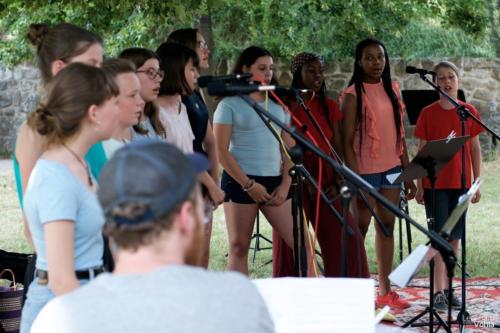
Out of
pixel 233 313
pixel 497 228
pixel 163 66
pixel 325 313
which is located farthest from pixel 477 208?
pixel 233 313

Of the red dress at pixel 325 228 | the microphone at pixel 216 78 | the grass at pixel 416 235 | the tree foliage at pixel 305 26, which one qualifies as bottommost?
the grass at pixel 416 235

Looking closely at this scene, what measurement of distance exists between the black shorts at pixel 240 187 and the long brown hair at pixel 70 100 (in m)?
2.53

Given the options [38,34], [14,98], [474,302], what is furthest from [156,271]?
[14,98]

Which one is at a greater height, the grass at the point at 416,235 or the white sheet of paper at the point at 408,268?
the white sheet of paper at the point at 408,268

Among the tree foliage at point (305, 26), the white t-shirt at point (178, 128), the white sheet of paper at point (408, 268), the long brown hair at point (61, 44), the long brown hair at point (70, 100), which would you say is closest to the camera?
the long brown hair at point (70, 100)

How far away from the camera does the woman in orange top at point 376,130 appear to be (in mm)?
5641

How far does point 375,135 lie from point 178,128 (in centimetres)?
162

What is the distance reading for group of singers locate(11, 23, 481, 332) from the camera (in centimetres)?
274

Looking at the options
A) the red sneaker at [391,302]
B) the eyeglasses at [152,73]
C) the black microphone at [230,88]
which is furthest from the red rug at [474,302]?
the black microphone at [230,88]

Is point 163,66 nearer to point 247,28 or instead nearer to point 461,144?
point 461,144

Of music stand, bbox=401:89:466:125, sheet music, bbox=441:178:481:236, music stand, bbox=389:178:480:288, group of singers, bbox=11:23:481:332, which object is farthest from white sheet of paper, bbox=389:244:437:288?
music stand, bbox=401:89:466:125

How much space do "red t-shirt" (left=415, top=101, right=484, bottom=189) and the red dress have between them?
0.61 meters

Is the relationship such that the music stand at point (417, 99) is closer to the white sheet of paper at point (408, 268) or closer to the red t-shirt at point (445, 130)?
the red t-shirt at point (445, 130)

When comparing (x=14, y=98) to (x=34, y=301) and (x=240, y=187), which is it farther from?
(x=34, y=301)
